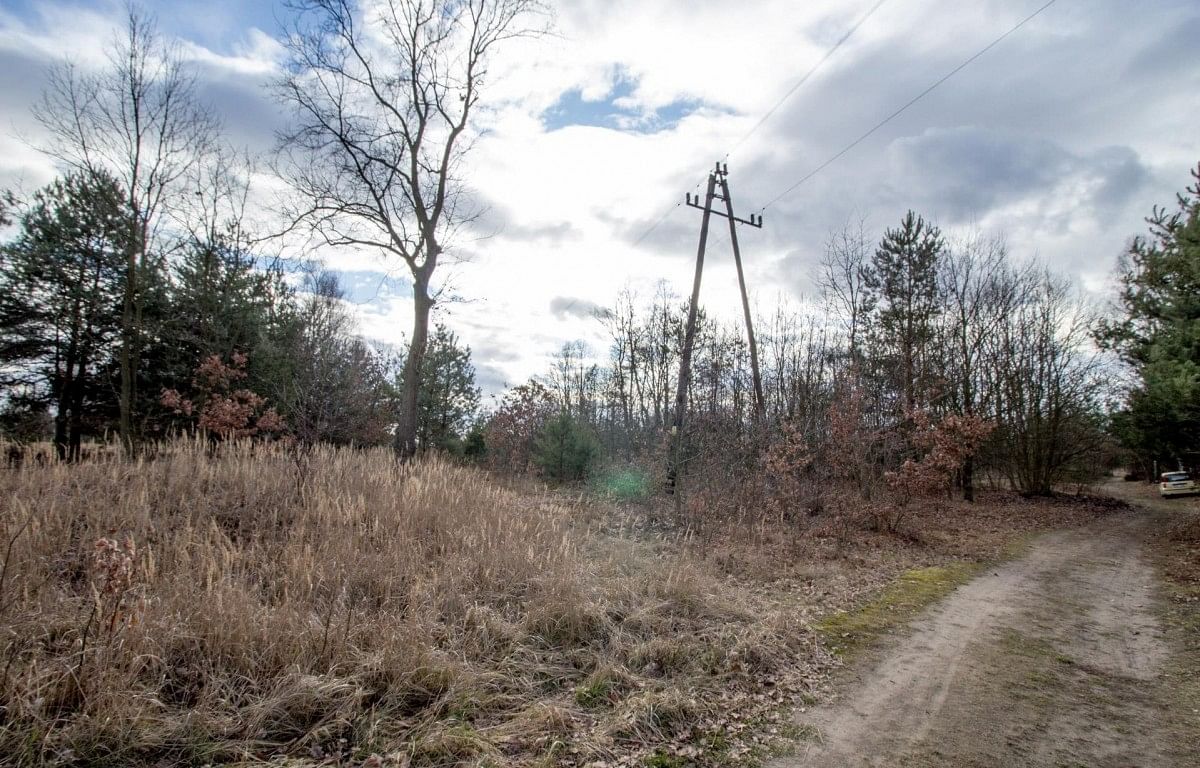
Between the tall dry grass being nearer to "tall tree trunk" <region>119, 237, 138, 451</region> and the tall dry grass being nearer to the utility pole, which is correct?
the utility pole

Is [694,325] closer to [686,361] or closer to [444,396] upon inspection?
[686,361]

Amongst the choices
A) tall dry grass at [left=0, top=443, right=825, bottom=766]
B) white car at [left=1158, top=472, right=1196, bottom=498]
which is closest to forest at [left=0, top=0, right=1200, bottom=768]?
tall dry grass at [left=0, top=443, right=825, bottom=766]

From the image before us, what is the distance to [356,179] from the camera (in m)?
13.9

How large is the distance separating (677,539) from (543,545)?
299 centimetres

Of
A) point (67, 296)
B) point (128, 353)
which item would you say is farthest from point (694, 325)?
point (67, 296)

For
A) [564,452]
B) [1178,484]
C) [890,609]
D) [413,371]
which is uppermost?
[413,371]

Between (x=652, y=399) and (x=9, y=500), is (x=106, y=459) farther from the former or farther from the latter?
(x=652, y=399)

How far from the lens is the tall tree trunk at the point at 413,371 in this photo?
1308 centimetres

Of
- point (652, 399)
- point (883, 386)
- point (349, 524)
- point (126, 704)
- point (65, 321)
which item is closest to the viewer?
point (126, 704)

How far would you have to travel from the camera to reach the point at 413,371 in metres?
13.4

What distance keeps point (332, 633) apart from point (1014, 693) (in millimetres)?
4925

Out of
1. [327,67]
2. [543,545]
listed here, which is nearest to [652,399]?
[327,67]

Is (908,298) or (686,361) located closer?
(686,361)

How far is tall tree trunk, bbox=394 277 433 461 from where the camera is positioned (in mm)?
13078
